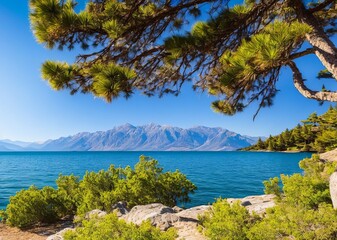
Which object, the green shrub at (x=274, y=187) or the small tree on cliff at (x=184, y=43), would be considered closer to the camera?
the small tree on cliff at (x=184, y=43)

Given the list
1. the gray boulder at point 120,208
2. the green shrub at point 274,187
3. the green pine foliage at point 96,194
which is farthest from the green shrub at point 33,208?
the green shrub at point 274,187

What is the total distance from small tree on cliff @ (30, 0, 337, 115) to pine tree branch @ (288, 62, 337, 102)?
0.02m

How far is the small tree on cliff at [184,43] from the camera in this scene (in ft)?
12.6

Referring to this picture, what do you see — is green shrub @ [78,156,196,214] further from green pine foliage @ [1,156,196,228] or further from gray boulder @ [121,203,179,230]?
gray boulder @ [121,203,179,230]

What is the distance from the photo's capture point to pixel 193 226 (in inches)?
271

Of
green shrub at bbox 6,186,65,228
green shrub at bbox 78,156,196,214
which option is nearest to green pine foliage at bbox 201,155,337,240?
green shrub at bbox 78,156,196,214

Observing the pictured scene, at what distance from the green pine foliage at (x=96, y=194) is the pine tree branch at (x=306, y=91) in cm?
872

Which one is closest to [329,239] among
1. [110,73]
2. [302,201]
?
[302,201]

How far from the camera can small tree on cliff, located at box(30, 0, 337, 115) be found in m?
3.86

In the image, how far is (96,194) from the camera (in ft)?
42.9

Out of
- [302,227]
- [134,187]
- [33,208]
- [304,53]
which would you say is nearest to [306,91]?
[304,53]

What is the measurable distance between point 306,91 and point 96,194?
37.1 feet

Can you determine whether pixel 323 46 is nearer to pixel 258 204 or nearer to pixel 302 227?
pixel 302 227

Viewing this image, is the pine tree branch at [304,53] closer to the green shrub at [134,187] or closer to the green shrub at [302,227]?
the green shrub at [302,227]
